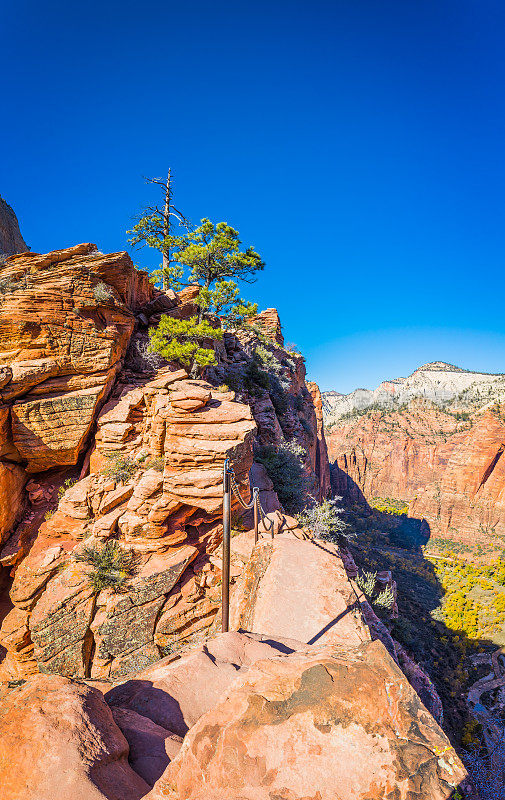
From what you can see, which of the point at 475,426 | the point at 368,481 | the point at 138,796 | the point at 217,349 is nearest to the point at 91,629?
the point at 138,796

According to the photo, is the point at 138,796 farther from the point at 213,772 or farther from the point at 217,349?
the point at 217,349

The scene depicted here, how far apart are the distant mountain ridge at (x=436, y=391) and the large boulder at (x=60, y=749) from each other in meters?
81.9

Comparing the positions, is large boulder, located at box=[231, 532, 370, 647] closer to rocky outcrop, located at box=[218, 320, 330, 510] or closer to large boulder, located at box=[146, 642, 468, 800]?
rocky outcrop, located at box=[218, 320, 330, 510]

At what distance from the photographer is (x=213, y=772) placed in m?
2.17

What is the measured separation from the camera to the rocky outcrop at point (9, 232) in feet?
102

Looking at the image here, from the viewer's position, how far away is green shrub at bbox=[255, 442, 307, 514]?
1280 cm

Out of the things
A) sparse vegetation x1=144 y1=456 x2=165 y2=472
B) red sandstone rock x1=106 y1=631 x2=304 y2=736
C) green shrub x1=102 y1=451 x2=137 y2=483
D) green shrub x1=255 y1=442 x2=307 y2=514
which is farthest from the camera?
green shrub x1=255 y1=442 x2=307 y2=514

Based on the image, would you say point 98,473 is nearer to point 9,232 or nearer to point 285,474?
point 285,474

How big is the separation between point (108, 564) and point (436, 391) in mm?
102127

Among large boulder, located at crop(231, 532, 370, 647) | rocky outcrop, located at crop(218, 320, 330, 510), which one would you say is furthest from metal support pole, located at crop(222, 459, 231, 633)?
rocky outcrop, located at crop(218, 320, 330, 510)

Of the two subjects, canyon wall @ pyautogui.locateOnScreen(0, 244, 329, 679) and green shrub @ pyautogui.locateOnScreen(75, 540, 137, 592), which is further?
green shrub @ pyautogui.locateOnScreen(75, 540, 137, 592)

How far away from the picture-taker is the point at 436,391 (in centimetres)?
9275

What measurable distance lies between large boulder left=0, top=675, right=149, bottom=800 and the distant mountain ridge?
81.9m

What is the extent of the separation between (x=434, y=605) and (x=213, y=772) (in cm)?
3882
